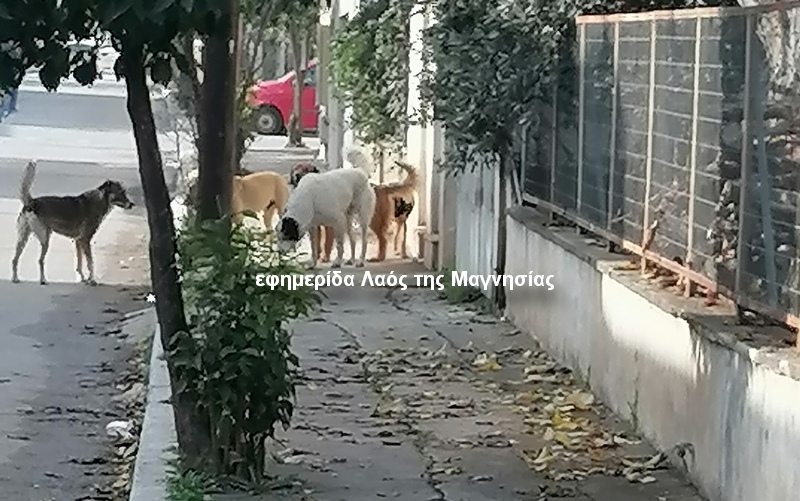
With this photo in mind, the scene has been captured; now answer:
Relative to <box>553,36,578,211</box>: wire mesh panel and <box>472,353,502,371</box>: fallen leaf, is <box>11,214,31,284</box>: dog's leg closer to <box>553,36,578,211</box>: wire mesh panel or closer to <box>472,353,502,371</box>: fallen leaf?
<box>553,36,578,211</box>: wire mesh panel

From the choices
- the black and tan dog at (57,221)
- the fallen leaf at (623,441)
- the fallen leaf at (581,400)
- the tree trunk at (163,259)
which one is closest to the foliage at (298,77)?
the black and tan dog at (57,221)

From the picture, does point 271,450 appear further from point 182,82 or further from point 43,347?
point 182,82

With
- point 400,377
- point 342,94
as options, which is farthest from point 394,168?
point 400,377

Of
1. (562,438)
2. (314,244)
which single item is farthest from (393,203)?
(562,438)

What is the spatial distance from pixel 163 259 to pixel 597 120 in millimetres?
3995

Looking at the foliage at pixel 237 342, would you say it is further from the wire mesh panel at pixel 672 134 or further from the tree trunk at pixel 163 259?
the wire mesh panel at pixel 672 134

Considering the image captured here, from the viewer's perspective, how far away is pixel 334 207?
15477mm

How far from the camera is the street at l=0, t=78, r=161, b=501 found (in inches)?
343

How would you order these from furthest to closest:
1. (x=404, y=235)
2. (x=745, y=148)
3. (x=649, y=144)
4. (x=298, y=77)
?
(x=298, y=77), (x=404, y=235), (x=649, y=144), (x=745, y=148)

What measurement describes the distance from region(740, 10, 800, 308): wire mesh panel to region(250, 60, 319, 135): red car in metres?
29.7

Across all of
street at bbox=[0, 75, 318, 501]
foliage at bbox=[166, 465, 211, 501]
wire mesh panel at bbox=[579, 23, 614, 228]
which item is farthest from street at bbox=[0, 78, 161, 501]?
wire mesh panel at bbox=[579, 23, 614, 228]

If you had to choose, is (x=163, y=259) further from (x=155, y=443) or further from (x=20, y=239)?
(x=20, y=239)

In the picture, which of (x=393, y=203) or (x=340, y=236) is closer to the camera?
(x=340, y=236)

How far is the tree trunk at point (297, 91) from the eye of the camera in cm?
3409
